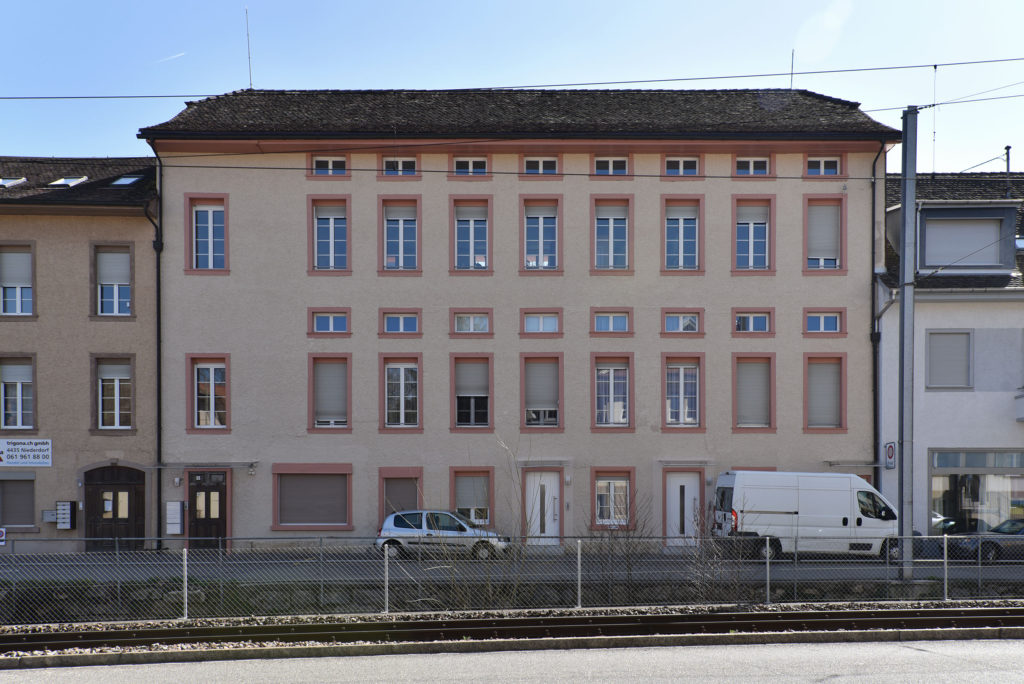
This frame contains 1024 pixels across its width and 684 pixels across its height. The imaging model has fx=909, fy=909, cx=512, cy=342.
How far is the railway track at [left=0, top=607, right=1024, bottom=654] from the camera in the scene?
1378cm

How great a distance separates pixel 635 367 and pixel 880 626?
11.2 meters

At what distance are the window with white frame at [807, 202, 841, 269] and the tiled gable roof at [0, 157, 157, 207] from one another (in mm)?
17900

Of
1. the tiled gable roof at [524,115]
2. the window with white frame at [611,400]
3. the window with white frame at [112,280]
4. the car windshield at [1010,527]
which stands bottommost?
the car windshield at [1010,527]

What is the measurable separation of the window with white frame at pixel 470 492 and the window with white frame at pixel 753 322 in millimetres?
8064

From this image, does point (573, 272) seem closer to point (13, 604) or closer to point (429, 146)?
point (429, 146)

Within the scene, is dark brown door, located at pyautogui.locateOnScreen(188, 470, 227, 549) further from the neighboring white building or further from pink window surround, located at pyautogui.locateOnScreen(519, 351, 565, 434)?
the neighboring white building

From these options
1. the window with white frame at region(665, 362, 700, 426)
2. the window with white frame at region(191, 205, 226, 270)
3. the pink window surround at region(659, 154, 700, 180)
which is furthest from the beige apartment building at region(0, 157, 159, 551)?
the window with white frame at region(665, 362, 700, 426)

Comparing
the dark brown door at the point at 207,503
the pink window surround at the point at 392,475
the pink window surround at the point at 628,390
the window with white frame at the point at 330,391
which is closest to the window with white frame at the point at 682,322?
the pink window surround at the point at 628,390

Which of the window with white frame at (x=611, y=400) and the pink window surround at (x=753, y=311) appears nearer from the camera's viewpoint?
the pink window surround at (x=753, y=311)

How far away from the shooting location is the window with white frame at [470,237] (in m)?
25.1

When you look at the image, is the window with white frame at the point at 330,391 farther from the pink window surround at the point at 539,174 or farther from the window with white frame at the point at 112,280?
the pink window surround at the point at 539,174

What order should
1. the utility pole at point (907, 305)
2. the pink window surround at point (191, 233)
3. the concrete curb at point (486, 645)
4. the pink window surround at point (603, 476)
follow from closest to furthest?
the concrete curb at point (486, 645) → the utility pole at point (907, 305) → the pink window surround at point (603, 476) → the pink window surround at point (191, 233)

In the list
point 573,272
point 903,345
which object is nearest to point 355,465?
point 573,272

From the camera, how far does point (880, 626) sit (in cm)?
1452
